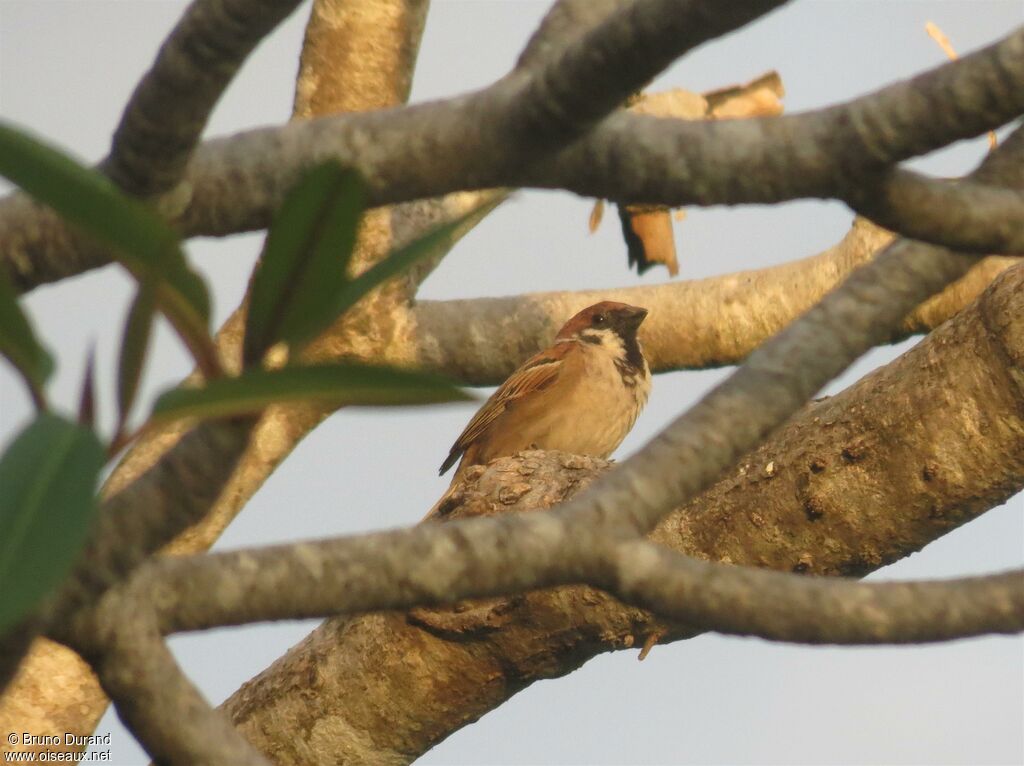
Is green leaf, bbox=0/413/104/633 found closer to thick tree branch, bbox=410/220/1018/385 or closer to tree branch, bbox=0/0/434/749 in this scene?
tree branch, bbox=0/0/434/749

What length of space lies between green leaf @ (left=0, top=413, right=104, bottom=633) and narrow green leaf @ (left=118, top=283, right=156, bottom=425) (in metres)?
0.09

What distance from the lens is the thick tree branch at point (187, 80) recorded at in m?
1.51

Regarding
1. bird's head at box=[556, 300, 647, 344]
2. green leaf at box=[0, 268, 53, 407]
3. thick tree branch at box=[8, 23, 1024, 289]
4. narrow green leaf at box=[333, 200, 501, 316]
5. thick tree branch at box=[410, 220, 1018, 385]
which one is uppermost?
bird's head at box=[556, 300, 647, 344]

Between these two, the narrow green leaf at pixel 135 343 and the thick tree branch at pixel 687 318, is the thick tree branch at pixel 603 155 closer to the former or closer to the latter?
the narrow green leaf at pixel 135 343

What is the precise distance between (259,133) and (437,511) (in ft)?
8.55

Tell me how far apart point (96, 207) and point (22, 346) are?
14cm

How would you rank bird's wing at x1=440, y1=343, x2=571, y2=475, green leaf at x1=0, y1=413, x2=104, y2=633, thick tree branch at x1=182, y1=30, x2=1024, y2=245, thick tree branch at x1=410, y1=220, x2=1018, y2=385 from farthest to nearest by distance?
bird's wing at x1=440, y1=343, x2=571, y2=475 → thick tree branch at x1=410, y1=220, x2=1018, y2=385 → thick tree branch at x1=182, y1=30, x2=1024, y2=245 → green leaf at x1=0, y1=413, x2=104, y2=633

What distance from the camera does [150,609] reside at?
1510 millimetres

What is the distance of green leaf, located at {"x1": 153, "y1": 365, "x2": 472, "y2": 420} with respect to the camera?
1.18m

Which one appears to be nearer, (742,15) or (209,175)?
(742,15)

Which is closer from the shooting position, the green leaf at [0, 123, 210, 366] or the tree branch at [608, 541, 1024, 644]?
the green leaf at [0, 123, 210, 366]

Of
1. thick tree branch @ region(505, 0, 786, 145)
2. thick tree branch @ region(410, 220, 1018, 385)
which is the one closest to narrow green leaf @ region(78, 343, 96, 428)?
thick tree branch @ region(505, 0, 786, 145)

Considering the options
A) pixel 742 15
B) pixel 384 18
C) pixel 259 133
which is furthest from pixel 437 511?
pixel 742 15

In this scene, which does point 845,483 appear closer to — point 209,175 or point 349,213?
point 209,175
